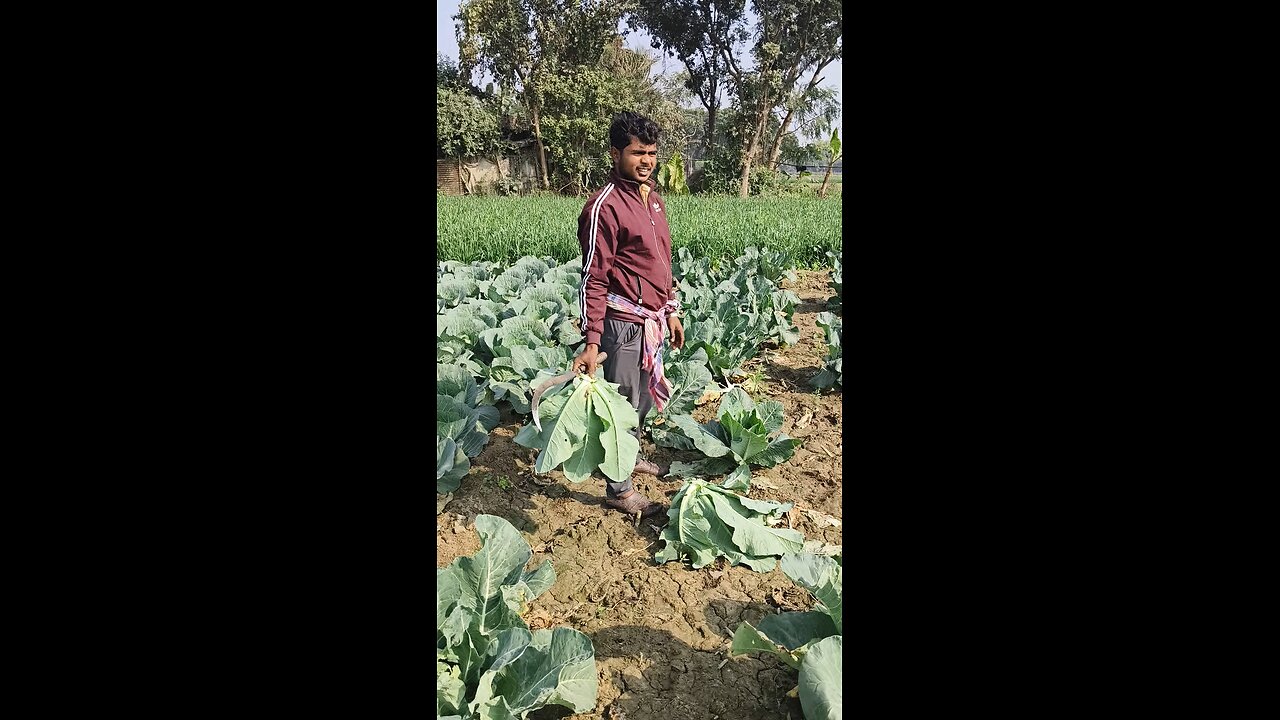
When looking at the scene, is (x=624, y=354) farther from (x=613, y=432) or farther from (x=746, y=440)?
(x=746, y=440)

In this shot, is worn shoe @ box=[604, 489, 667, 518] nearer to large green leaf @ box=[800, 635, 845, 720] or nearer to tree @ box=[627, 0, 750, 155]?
large green leaf @ box=[800, 635, 845, 720]

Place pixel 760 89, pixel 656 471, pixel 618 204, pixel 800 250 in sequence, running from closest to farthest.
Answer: pixel 618 204 → pixel 656 471 → pixel 800 250 → pixel 760 89

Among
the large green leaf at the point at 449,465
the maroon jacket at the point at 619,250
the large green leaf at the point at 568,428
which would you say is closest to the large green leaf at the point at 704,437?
the maroon jacket at the point at 619,250

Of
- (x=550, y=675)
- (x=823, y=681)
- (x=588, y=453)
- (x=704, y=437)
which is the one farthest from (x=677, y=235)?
(x=823, y=681)

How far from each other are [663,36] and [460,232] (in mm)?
24757

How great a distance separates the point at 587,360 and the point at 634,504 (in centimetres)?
74

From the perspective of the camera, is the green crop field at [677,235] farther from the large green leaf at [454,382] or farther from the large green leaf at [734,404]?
the large green leaf at [454,382]

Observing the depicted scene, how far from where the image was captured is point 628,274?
3.10 m

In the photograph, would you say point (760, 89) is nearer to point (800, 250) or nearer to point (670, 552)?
point (800, 250)

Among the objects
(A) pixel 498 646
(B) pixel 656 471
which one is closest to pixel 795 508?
(B) pixel 656 471

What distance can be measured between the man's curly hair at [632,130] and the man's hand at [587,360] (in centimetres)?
75

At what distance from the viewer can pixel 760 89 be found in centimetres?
3172

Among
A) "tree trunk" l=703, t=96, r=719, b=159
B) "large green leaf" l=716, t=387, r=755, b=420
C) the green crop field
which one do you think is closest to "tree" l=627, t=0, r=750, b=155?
"tree trunk" l=703, t=96, r=719, b=159

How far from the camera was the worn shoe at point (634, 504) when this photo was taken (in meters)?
3.34
